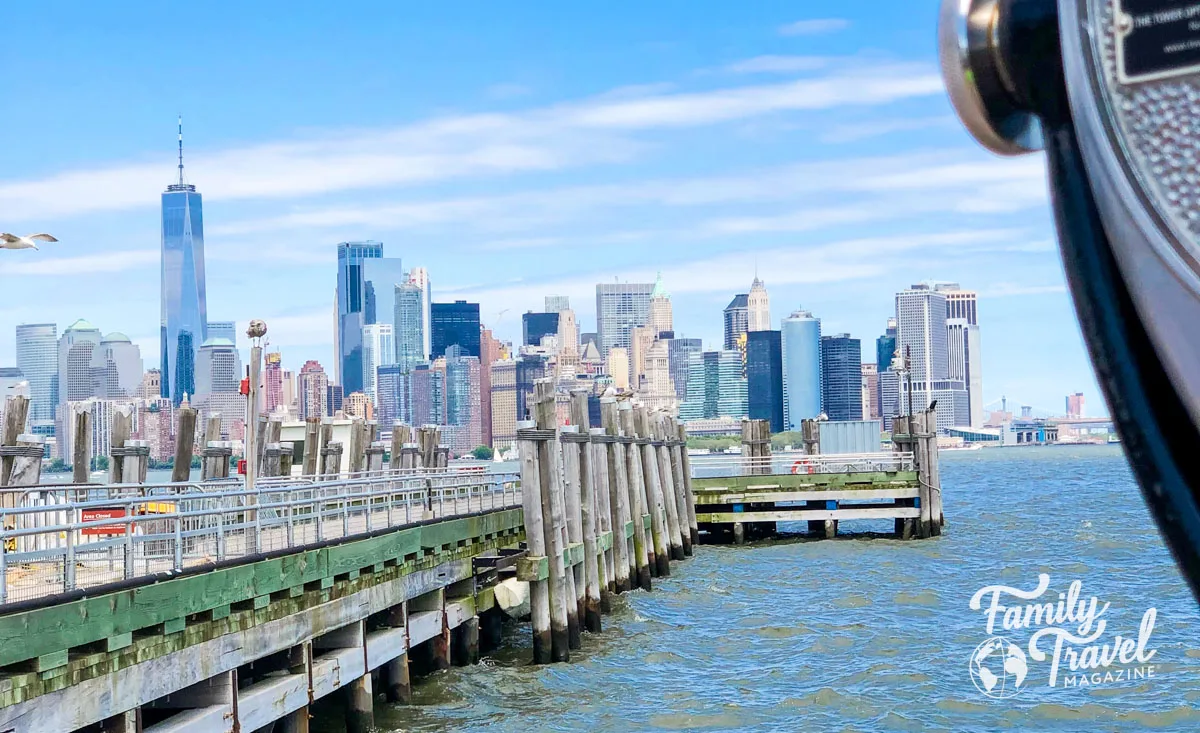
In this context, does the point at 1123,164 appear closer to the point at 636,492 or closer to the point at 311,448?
the point at 636,492

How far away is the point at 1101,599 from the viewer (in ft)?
121

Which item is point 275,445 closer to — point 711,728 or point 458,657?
point 458,657

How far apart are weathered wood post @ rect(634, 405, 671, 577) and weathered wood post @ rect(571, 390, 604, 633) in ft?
33.4

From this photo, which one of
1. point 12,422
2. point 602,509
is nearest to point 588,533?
point 602,509

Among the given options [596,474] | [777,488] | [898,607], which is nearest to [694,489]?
[777,488]

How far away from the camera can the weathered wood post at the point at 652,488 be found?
40125mm

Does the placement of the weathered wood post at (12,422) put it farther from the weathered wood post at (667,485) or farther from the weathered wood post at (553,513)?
the weathered wood post at (667,485)

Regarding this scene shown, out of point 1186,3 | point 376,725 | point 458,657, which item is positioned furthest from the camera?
point 458,657

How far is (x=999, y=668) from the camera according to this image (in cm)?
2655

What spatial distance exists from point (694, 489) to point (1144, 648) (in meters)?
26.0

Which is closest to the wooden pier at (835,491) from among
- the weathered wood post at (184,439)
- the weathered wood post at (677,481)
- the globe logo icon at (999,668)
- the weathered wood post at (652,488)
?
the weathered wood post at (677,481)

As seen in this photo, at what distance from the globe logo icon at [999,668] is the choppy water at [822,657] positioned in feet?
0.78

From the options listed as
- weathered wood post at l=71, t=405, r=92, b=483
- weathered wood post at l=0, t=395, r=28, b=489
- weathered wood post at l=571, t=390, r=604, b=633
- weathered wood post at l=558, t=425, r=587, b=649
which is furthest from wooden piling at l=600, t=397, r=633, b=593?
weathered wood post at l=0, t=395, r=28, b=489

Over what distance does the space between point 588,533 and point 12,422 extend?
10975 mm
